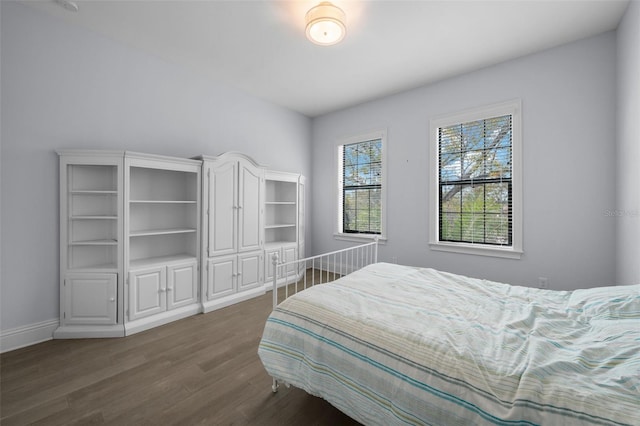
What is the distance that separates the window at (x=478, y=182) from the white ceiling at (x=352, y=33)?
0.69 meters

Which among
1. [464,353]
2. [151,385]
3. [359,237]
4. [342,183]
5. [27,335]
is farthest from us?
[342,183]

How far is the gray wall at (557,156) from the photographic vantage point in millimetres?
2625

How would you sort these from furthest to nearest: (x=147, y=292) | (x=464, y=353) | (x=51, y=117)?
(x=147, y=292), (x=51, y=117), (x=464, y=353)

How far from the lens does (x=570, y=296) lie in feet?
5.86

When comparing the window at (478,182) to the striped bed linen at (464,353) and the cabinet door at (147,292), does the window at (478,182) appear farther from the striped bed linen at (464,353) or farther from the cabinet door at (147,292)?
the cabinet door at (147,292)

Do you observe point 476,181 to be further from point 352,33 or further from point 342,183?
point 352,33

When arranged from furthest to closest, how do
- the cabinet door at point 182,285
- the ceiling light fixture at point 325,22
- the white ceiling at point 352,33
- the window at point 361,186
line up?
the window at point 361,186
the cabinet door at point 182,285
the white ceiling at point 352,33
the ceiling light fixture at point 325,22

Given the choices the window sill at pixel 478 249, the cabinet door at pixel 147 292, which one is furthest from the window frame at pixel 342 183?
the cabinet door at pixel 147 292

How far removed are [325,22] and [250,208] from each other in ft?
7.65

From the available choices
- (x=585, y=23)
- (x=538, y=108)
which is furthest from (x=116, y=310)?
(x=585, y=23)

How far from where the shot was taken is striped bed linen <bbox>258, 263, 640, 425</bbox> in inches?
36.4

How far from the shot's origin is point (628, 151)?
2.24 metres

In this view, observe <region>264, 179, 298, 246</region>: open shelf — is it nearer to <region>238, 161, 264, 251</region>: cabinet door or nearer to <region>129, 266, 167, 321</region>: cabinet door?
<region>238, 161, 264, 251</region>: cabinet door

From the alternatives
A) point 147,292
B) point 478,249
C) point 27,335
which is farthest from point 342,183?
point 27,335
